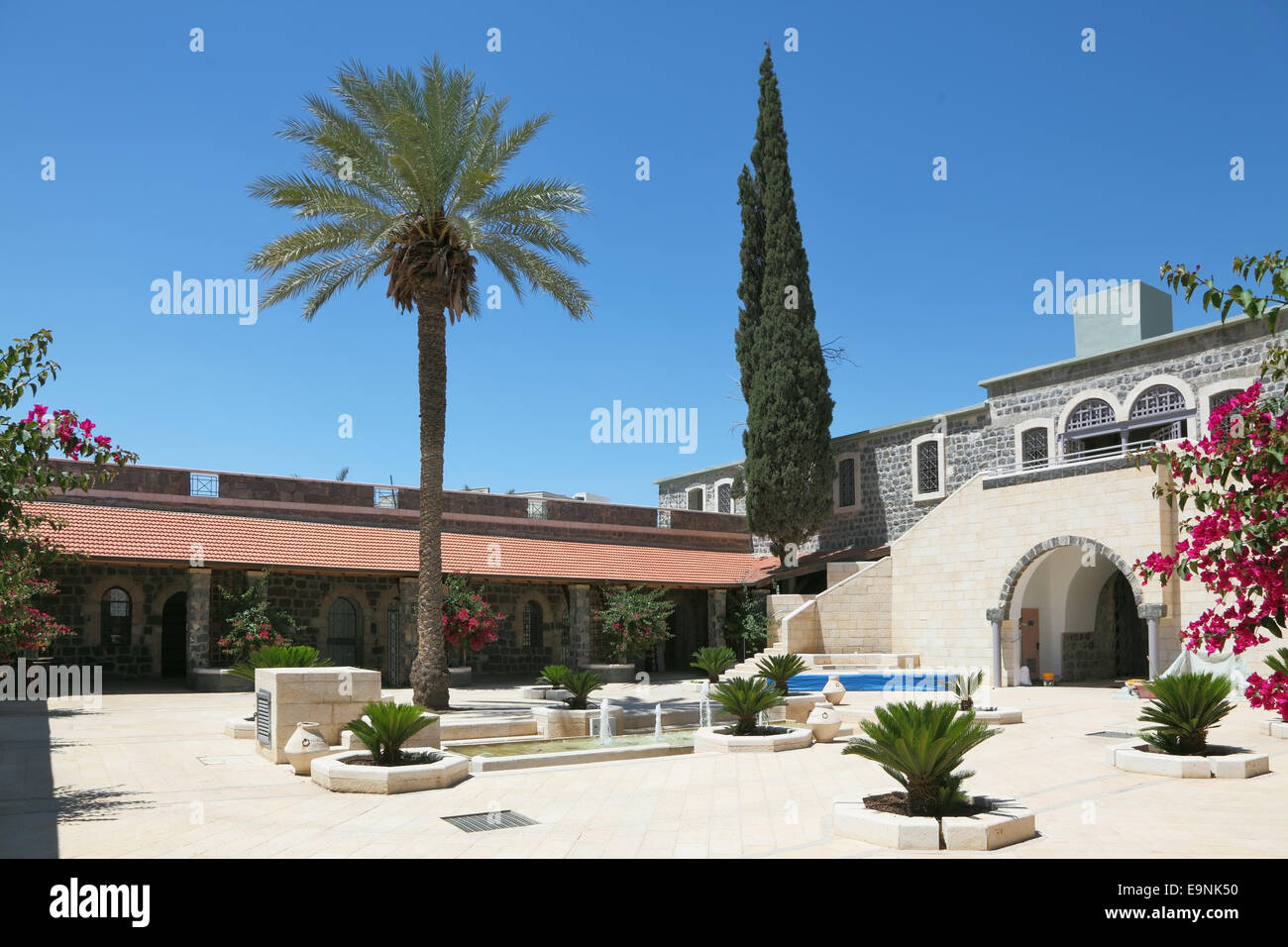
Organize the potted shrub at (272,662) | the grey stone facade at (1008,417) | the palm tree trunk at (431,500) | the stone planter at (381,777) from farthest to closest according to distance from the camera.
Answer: the grey stone facade at (1008,417) → the palm tree trunk at (431,500) → the potted shrub at (272,662) → the stone planter at (381,777)

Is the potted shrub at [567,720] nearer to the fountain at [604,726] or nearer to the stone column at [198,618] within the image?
the fountain at [604,726]

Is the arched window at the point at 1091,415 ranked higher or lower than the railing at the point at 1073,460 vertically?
higher

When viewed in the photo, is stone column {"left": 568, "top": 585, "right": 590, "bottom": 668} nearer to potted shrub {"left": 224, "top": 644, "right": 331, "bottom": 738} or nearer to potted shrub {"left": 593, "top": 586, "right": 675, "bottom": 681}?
potted shrub {"left": 593, "top": 586, "right": 675, "bottom": 681}

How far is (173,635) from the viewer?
23.6m

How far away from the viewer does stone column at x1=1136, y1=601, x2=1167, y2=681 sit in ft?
65.2

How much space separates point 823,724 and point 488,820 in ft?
22.7

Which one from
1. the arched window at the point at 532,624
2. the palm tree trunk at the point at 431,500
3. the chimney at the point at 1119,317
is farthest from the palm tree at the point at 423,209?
the chimney at the point at 1119,317

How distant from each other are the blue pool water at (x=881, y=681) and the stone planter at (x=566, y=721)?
25.3 feet

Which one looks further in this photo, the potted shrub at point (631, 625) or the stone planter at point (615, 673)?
the potted shrub at point (631, 625)

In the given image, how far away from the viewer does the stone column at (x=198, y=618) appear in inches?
819

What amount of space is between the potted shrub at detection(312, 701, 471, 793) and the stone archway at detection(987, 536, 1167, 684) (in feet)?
50.5

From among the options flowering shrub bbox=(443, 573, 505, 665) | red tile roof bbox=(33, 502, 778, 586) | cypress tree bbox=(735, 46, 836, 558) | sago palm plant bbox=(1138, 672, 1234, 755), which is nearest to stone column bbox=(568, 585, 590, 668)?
red tile roof bbox=(33, 502, 778, 586)

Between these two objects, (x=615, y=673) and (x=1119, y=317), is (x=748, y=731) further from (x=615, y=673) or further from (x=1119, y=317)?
(x=1119, y=317)

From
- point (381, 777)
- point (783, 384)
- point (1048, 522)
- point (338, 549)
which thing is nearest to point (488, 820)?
point (381, 777)
